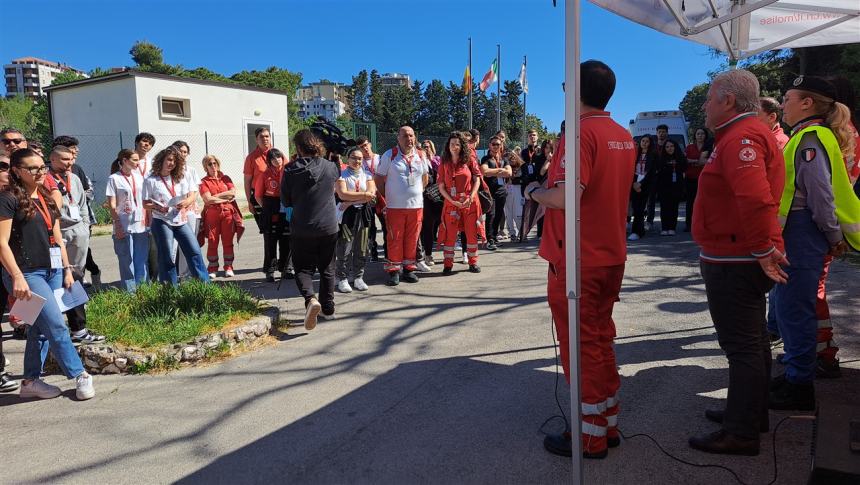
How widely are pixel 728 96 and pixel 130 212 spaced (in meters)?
6.11

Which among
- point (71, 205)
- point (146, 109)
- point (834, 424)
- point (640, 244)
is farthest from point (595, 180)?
point (146, 109)

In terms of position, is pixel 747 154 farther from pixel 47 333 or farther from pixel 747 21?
pixel 47 333

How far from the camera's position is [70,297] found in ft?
14.3

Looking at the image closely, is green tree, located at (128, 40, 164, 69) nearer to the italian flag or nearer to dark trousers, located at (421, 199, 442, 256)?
the italian flag

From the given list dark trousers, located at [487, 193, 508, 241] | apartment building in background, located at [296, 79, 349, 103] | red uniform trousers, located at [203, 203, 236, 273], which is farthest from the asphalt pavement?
apartment building in background, located at [296, 79, 349, 103]

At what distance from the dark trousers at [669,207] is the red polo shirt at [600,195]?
880 centimetres

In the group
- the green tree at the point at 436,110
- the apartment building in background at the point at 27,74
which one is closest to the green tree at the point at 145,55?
the green tree at the point at 436,110

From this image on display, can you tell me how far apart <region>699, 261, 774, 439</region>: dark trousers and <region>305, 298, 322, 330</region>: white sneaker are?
3526mm

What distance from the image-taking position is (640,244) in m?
10.2

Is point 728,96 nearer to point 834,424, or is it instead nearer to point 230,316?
point 834,424

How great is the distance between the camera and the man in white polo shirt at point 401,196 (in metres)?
7.17

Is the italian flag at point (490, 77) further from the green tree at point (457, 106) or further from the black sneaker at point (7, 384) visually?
the green tree at point (457, 106)

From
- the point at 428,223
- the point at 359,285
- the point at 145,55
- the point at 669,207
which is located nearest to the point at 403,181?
the point at 359,285

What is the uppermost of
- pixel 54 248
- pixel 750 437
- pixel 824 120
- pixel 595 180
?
pixel 824 120
